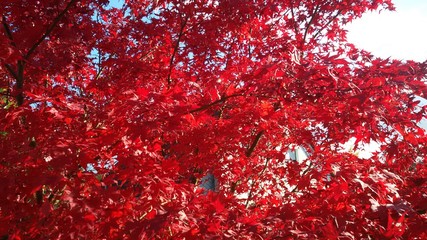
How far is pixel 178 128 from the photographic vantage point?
3.59 metres

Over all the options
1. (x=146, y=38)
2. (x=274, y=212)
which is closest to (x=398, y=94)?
(x=274, y=212)

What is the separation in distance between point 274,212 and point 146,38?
12.3 feet

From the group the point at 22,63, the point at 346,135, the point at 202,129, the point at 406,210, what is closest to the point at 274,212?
the point at 406,210

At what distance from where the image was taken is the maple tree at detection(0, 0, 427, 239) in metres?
2.78

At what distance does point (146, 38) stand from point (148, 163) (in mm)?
3052

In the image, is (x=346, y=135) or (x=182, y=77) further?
(x=182, y=77)

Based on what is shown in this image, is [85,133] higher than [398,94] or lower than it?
lower

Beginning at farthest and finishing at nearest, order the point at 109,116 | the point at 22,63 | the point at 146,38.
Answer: the point at 146,38 → the point at 22,63 → the point at 109,116

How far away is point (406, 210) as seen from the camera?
100 inches

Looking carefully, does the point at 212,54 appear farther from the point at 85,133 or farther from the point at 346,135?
the point at 85,133

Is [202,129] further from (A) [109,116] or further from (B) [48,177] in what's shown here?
(B) [48,177]

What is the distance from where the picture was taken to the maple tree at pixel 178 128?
2775 millimetres

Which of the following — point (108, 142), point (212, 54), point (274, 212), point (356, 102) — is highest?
point (212, 54)

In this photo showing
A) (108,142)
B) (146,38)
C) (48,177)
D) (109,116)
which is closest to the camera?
(48,177)
